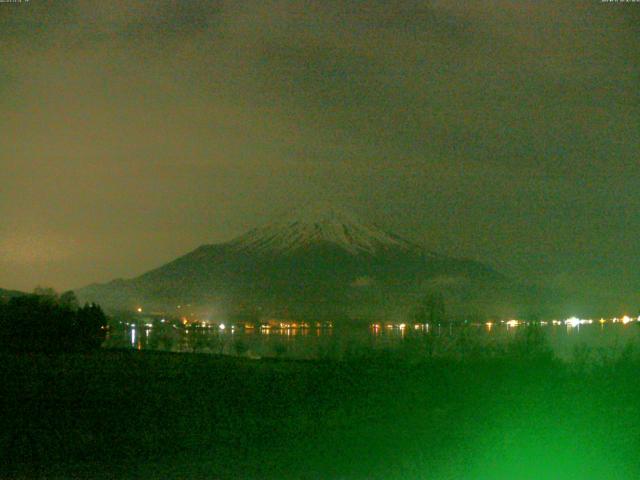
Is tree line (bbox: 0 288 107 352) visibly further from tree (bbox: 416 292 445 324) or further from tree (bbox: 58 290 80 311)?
tree (bbox: 416 292 445 324)

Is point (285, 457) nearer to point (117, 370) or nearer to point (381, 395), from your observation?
point (381, 395)

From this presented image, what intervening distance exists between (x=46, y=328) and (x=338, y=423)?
22.9 meters

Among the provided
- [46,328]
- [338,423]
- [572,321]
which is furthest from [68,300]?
[572,321]

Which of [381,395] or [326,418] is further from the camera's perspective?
[381,395]

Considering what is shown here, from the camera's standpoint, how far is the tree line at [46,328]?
108ft

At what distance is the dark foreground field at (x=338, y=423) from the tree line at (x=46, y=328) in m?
12.5

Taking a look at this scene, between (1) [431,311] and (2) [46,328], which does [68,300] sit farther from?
(1) [431,311]

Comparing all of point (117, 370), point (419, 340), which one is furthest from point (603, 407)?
point (117, 370)

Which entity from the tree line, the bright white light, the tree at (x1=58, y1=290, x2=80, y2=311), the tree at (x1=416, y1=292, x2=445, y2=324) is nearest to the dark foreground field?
the tree line

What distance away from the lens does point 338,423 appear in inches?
550

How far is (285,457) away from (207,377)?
378 inches

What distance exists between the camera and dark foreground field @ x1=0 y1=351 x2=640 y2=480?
1097cm

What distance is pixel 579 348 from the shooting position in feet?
63.9

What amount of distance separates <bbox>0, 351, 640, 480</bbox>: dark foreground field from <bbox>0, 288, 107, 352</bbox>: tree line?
1254cm
